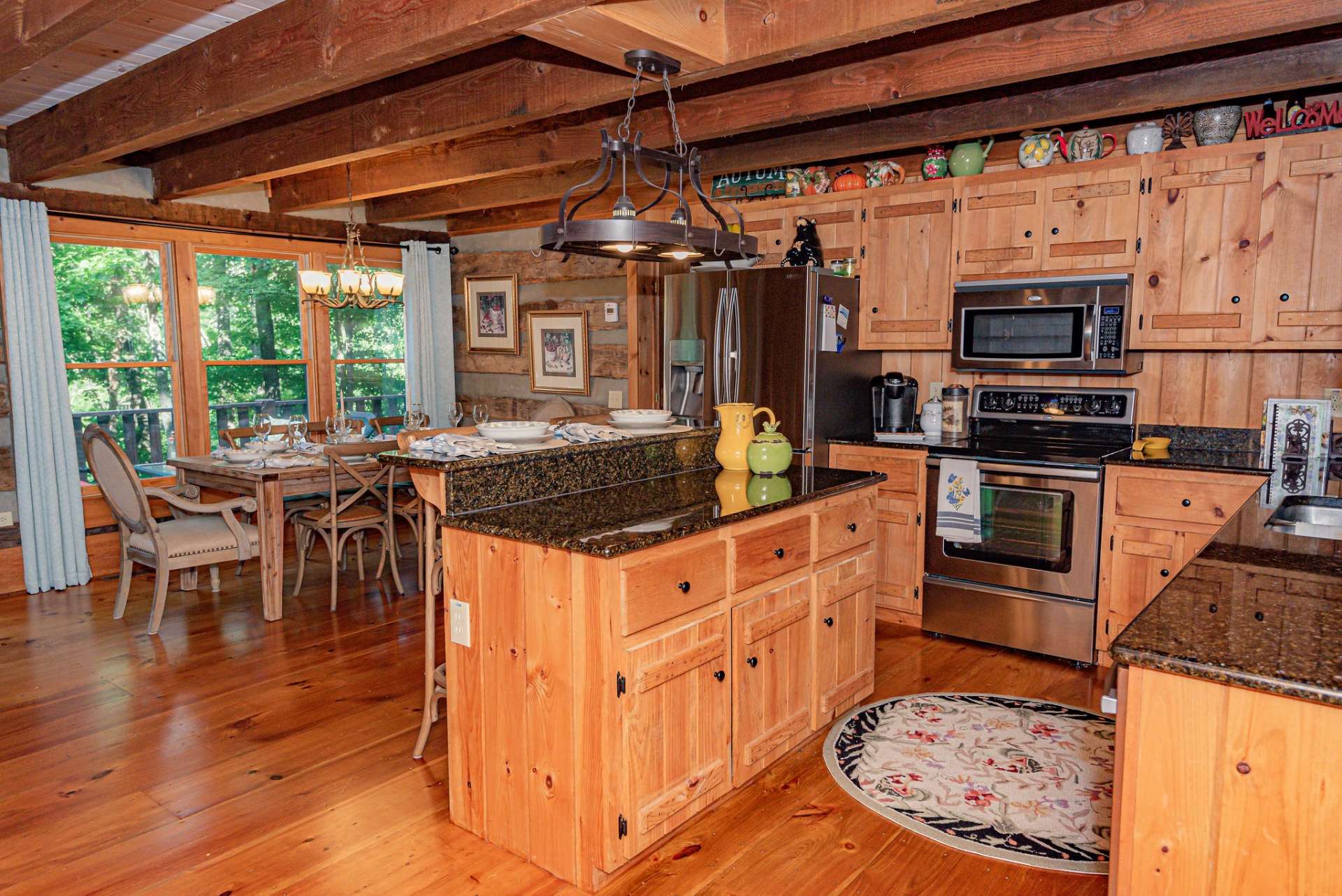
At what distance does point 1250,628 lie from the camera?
1.44 meters

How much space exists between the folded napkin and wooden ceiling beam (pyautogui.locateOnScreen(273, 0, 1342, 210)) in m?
1.50

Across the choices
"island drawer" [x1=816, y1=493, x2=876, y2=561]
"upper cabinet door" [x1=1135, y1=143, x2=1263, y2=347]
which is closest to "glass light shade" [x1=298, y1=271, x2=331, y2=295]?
"island drawer" [x1=816, y1=493, x2=876, y2=561]

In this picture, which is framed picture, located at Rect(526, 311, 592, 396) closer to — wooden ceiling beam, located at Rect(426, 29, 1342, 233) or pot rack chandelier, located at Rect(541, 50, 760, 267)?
wooden ceiling beam, located at Rect(426, 29, 1342, 233)

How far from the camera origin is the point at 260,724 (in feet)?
10.6

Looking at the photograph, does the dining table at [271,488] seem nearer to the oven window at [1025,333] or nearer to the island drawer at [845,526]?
the island drawer at [845,526]

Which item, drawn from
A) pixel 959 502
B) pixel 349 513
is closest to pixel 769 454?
pixel 959 502

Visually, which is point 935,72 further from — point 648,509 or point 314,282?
point 314,282

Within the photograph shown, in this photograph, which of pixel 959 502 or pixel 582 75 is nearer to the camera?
pixel 582 75

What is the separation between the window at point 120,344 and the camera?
5.19m

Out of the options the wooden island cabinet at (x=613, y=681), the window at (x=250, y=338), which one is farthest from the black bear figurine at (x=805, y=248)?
the window at (x=250, y=338)

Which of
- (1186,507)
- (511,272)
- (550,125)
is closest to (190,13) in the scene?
(550,125)

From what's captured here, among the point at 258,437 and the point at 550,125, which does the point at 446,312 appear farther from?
the point at 550,125

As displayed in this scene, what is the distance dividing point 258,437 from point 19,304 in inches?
54.7

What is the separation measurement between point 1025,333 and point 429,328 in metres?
4.57
